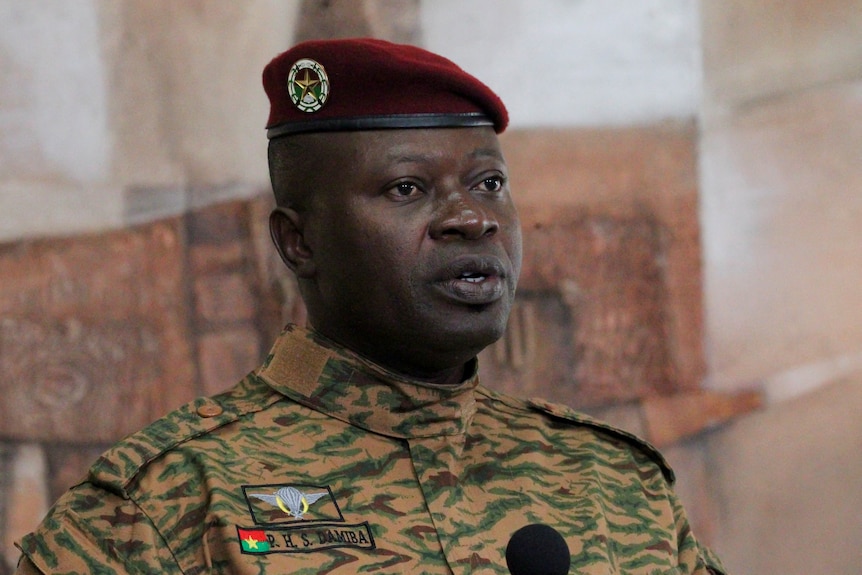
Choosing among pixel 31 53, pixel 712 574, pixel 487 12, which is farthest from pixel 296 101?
pixel 487 12

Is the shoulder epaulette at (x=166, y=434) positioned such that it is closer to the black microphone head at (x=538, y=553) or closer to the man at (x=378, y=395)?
the man at (x=378, y=395)

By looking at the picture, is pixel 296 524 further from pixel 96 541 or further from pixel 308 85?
pixel 308 85

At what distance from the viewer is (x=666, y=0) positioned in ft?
13.1

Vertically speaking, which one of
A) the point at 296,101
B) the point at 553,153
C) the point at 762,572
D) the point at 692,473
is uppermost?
the point at 296,101

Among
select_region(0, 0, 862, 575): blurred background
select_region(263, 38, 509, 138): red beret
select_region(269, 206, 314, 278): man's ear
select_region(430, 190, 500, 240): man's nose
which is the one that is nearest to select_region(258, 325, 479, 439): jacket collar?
select_region(269, 206, 314, 278): man's ear

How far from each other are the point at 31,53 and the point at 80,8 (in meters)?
0.17

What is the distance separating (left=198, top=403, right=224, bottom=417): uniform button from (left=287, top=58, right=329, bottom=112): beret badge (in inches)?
18.5

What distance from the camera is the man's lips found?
204 centimetres

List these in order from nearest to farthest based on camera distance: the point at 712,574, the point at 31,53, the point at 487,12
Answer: the point at 712,574 → the point at 31,53 → the point at 487,12

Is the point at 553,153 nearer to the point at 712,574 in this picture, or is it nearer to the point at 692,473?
the point at 692,473

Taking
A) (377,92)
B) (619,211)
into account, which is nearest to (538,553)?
(377,92)

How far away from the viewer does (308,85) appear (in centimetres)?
214

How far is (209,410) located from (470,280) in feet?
1.44

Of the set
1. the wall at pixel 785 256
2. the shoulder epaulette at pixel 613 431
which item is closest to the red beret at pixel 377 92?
the shoulder epaulette at pixel 613 431
